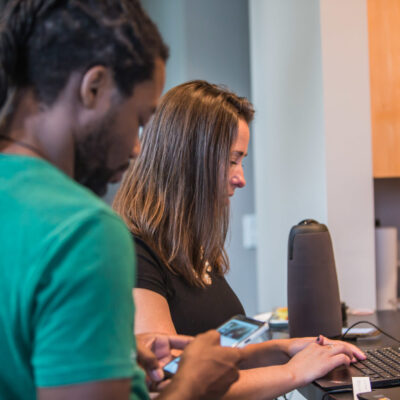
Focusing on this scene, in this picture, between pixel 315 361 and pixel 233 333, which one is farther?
pixel 315 361

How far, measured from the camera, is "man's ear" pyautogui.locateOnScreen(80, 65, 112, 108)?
0.53 metres

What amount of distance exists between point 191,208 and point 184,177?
72mm

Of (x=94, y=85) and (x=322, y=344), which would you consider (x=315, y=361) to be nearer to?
(x=322, y=344)

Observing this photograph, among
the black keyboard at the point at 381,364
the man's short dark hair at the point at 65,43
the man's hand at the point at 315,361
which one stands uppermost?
the man's short dark hair at the point at 65,43

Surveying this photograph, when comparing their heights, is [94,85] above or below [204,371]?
above

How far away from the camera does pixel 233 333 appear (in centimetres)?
72

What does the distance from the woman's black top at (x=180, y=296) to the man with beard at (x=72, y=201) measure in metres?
0.43

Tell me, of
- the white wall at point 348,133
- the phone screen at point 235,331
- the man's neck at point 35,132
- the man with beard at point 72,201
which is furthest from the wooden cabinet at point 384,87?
the man's neck at point 35,132

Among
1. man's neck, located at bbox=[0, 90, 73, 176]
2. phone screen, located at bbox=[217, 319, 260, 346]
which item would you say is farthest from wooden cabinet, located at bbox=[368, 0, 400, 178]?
man's neck, located at bbox=[0, 90, 73, 176]

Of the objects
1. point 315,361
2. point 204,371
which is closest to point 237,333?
point 204,371

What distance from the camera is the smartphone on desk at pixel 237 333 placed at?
27.9 inches

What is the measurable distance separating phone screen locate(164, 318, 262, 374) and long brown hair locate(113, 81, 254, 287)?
1.38 feet

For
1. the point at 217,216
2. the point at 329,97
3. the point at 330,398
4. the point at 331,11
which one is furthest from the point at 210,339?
the point at 331,11

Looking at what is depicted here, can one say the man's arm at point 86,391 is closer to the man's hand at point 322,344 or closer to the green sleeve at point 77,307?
the green sleeve at point 77,307
